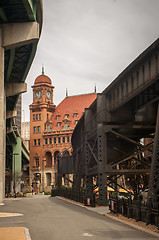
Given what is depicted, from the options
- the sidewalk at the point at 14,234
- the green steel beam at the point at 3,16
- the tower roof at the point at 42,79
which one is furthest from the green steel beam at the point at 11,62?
the tower roof at the point at 42,79

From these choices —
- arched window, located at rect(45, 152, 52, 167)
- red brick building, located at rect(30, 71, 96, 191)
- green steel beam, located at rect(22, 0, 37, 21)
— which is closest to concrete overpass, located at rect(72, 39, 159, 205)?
green steel beam, located at rect(22, 0, 37, 21)

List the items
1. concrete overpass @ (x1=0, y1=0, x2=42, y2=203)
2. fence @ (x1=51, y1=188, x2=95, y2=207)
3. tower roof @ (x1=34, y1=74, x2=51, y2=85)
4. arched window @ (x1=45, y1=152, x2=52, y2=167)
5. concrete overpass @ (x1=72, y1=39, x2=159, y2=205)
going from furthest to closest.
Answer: tower roof @ (x1=34, y1=74, x2=51, y2=85) → arched window @ (x1=45, y1=152, x2=52, y2=167) → concrete overpass @ (x1=0, y1=0, x2=42, y2=203) → fence @ (x1=51, y1=188, x2=95, y2=207) → concrete overpass @ (x1=72, y1=39, x2=159, y2=205)

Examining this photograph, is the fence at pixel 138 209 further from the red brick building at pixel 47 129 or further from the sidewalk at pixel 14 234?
the red brick building at pixel 47 129

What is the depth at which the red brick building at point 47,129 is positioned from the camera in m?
114

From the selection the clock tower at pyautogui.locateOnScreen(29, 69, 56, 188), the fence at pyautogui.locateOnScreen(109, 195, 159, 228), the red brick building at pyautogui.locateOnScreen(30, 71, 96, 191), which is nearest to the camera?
the fence at pyautogui.locateOnScreen(109, 195, 159, 228)

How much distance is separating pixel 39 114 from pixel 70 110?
10.4 m

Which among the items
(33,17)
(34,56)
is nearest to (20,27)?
(33,17)

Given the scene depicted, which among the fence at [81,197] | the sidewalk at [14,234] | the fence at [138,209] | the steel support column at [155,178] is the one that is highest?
the steel support column at [155,178]

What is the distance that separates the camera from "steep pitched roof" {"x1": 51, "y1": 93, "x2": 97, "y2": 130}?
118 meters

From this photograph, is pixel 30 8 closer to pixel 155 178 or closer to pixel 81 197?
pixel 81 197

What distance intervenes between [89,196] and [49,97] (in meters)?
91.9

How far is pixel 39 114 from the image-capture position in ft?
391

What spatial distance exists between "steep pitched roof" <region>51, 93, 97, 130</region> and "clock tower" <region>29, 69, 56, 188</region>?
320 centimetres

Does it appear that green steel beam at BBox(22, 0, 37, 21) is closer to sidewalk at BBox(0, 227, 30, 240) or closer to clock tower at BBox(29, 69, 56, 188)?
sidewalk at BBox(0, 227, 30, 240)
